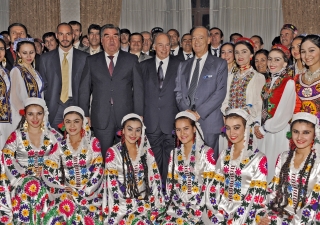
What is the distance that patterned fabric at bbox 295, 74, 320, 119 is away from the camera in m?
4.07

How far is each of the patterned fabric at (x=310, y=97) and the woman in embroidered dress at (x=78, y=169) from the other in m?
1.91

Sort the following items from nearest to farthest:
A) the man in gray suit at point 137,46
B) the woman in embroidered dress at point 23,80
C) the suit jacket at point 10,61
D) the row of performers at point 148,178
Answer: the row of performers at point 148,178 < the woman in embroidered dress at point 23,80 < the suit jacket at point 10,61 < the man in gray suit at point 137,46

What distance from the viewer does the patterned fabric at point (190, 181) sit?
4.03 metres

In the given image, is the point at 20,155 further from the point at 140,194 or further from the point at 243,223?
the point at 243,223

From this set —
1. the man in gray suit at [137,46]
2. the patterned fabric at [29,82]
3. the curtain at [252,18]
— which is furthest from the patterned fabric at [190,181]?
the curtain at [252,18]

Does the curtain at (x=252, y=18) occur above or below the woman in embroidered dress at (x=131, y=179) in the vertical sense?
above

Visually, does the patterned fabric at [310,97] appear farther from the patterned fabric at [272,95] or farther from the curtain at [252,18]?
the curtain at [252,18]

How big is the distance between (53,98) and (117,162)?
1214 mm

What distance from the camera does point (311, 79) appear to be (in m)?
4.14

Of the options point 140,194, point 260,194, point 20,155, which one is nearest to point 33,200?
point 20,155

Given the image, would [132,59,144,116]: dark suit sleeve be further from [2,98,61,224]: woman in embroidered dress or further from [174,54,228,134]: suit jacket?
[2,98,61,224]: woman in embroidered dress

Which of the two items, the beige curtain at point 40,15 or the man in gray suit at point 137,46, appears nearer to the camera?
the man in gray suit at point 137,46

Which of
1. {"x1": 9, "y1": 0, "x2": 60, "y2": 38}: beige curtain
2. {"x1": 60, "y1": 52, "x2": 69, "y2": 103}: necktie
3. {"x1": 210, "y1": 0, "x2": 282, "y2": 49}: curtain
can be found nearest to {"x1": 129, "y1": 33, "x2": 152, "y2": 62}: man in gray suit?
{"x1": 60, "y1": 52, "x2": 69, "y2": 103}: necktie

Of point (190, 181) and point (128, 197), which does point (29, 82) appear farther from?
point (190, 181)
